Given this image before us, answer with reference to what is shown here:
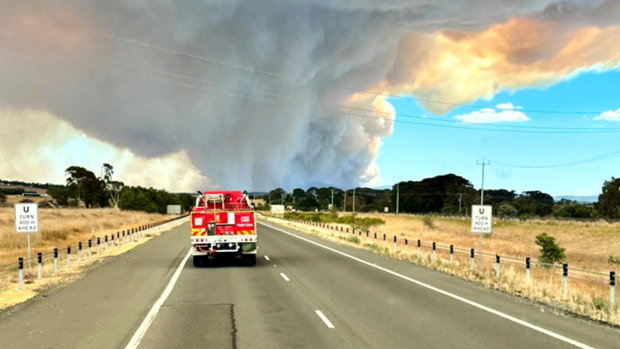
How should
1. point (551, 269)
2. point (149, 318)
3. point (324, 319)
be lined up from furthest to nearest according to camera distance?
point (551, 269) < point (149, 318) < point (324, 319)

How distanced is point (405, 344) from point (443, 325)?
6.05 feet

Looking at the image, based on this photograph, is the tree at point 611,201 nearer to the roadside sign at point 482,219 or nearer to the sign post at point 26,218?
the roadside sign at point 482,219

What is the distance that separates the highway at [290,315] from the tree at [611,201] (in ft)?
355

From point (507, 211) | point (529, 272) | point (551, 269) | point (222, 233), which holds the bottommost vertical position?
point (507, 211)

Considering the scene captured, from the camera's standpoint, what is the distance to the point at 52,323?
9961 mm

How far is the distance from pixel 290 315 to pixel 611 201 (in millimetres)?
117350

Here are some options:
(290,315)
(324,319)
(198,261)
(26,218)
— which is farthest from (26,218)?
(324,319)

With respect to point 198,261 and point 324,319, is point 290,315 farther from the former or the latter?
point 198,261

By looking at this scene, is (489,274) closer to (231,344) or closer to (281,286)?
(281,286)

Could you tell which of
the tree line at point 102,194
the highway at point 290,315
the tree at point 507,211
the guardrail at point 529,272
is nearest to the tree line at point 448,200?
the tree at point 507,211

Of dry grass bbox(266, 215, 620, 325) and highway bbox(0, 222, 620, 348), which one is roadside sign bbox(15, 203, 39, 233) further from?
dry grass bbox(266, 215, 620, 325)

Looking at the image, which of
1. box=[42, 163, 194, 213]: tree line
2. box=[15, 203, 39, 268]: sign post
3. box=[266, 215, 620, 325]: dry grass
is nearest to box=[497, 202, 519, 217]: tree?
box=[266, 215, 620, 325]: dry grass

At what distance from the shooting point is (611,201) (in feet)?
359

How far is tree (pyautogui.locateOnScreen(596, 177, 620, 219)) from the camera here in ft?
357
